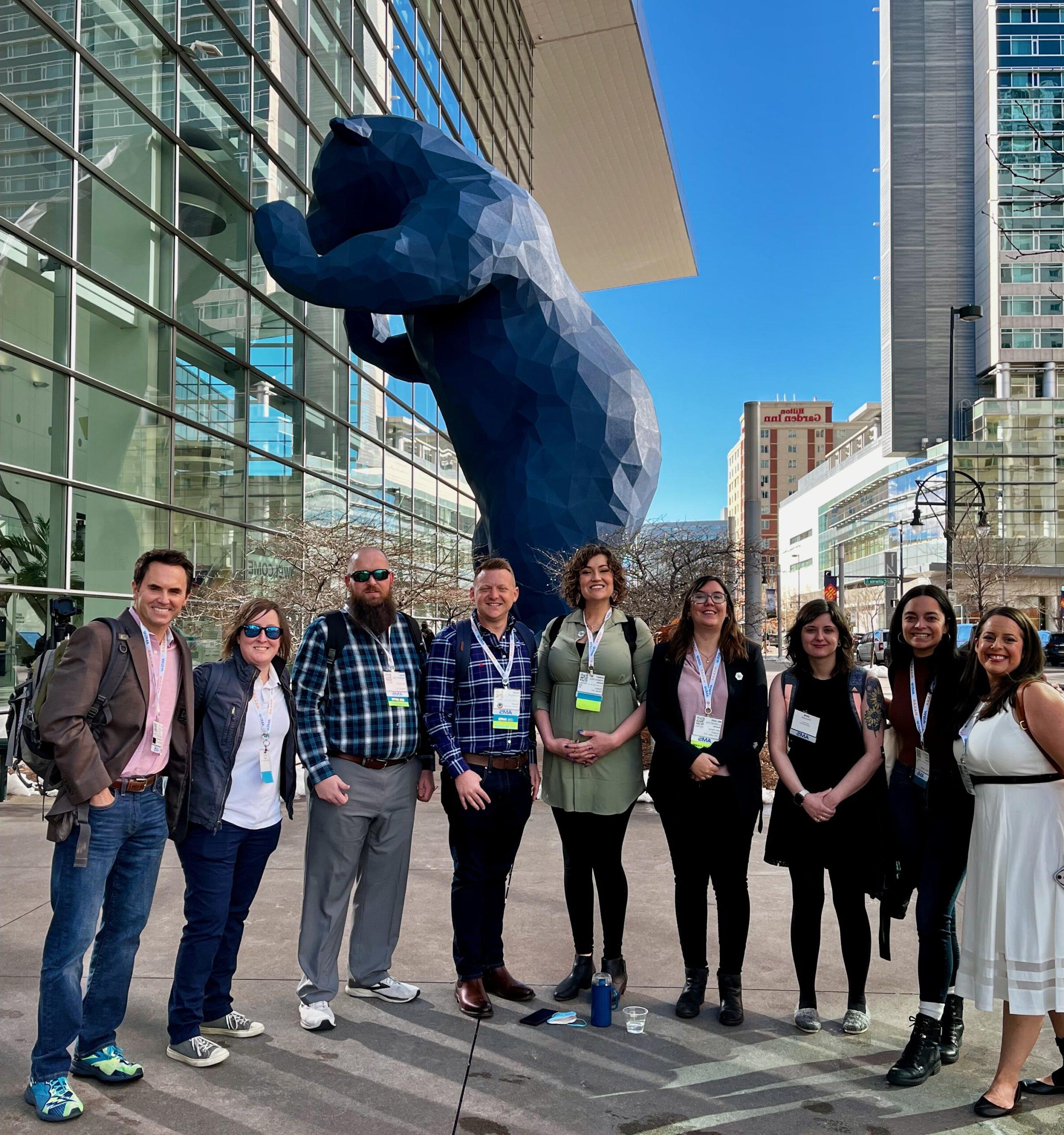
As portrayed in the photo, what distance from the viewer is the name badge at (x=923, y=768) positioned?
3.61 metres

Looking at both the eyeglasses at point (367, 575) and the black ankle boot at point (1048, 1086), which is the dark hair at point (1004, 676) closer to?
the black ankle boot at point (1048, 1086)

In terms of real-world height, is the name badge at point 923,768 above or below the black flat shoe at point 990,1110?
above

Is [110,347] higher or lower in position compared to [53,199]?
lower

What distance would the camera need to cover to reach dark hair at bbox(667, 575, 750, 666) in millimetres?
4082

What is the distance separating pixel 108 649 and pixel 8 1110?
4.59ft

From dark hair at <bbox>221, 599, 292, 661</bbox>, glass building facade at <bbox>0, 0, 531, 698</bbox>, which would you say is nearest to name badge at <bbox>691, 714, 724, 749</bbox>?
dark hair at <bbox>221, 599, 292, 661</bbox>

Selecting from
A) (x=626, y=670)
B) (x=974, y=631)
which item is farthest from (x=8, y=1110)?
(x=974, y=631)

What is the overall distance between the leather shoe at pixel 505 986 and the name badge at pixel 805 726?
4.84 ft

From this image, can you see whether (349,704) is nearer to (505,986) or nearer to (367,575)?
(367,575)

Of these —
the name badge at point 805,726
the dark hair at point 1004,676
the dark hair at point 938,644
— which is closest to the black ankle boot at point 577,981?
the name badge at point 805,726

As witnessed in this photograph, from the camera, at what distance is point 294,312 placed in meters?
16.1

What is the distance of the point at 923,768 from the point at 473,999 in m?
1.89

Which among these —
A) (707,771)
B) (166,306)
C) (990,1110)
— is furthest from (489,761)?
(166,306)

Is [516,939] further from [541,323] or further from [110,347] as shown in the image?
[110,347]
